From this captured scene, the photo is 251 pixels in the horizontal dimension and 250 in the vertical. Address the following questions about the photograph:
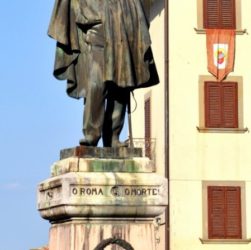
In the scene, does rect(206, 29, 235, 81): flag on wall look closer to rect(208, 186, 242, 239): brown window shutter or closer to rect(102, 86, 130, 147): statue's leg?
rect(208, 186, 242, 239): brown window shutter

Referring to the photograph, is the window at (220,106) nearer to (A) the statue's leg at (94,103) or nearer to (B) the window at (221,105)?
(B) the window at (221,105)

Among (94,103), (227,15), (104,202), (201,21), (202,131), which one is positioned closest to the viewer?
(104,202)

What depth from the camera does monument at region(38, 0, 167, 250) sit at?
11.5 meters

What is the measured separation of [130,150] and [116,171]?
339 mm

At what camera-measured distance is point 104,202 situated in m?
11.5

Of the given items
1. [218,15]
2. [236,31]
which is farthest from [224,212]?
[218,15]

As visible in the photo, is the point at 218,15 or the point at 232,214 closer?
the point at 232,214

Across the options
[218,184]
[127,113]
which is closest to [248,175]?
[218,184]

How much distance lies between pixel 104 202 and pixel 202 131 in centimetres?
3060

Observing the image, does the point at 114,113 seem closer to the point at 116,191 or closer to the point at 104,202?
the point at 116,191

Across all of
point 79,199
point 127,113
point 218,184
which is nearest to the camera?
point 79,199

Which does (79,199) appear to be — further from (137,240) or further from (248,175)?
(248,175)

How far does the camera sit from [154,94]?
43781 millimetres

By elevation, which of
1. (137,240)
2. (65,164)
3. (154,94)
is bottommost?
(137,240)
